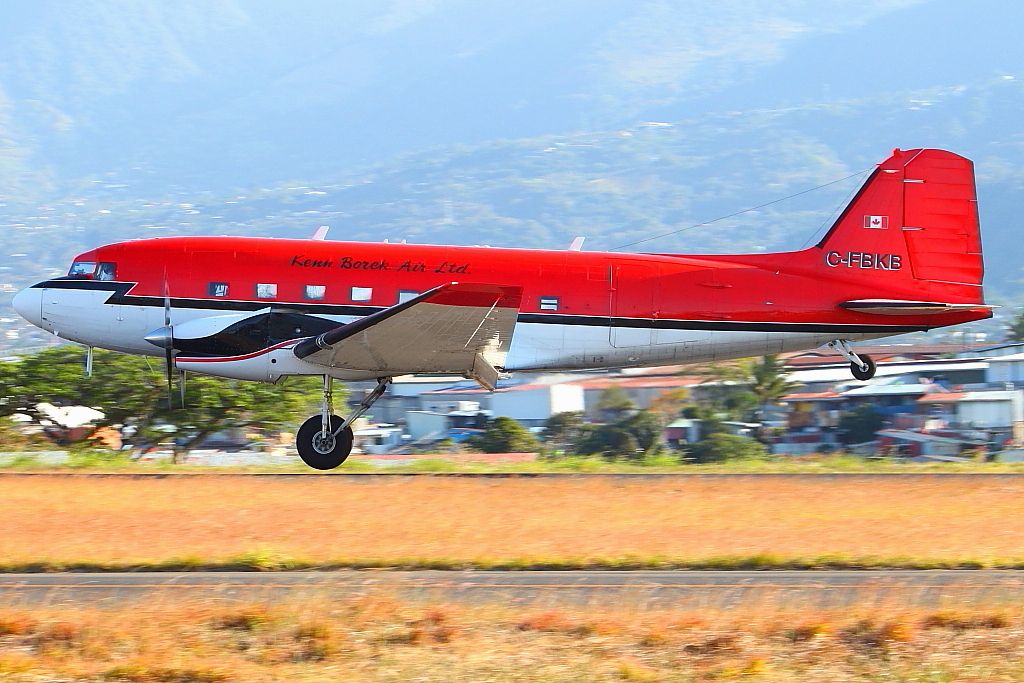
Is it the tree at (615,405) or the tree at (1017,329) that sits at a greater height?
the tree at (1017,329)

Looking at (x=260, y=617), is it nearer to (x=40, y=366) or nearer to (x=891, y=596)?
(x=891, y=596)

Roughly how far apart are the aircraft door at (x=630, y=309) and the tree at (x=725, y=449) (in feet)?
33.7

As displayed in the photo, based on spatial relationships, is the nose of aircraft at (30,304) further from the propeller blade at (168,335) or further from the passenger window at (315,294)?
the passenger window at (315,294)

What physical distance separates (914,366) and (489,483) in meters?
34.2

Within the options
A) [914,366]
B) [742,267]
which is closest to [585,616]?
→ [742,267]

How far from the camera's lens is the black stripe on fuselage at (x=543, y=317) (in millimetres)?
19891

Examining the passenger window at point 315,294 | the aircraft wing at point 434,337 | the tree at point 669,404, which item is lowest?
the tree at point 669,404

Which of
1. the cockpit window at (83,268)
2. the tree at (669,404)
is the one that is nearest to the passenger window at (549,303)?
the cockpit window at (83,268)

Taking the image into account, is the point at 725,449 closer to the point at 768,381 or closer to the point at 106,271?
the point at 768,381

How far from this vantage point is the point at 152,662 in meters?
10.3

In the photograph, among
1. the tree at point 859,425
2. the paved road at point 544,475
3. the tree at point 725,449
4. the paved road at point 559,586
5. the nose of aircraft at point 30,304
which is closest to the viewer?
the paved road at point 559,586

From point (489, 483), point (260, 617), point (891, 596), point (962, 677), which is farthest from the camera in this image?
point (489, 483)

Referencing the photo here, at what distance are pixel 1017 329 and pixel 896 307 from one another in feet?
116

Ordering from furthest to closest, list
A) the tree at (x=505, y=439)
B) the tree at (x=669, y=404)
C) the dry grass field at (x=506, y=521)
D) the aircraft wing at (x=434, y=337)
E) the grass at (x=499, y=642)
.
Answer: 1. the tree at (x=669, y=404)
2. the tree at (x=505, y=439)
3. the aircraft wing at (x=434, y=337)
4. the dry grass field at (x=506, y=521)
5. the grass at (x=499, y=642)
